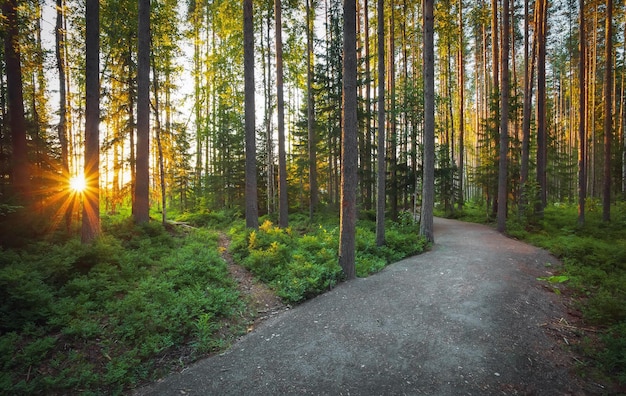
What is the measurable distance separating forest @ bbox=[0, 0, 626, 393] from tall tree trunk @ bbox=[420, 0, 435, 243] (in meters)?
0.09

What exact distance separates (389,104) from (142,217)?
14969 millimetres

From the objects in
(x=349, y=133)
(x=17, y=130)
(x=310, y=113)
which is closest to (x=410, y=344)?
(x=349, y=133)

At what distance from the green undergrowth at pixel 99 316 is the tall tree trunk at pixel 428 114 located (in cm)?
816

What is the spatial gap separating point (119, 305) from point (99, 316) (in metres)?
0.32

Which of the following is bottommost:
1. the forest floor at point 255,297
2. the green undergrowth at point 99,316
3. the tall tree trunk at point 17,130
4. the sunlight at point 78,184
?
the forest floor at point 255,297

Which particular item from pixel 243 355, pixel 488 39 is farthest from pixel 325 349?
pixel 488 39

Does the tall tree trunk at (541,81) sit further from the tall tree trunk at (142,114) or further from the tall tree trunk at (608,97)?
the tall tree trunk at (142,114)

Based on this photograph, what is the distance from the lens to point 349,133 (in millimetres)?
6738

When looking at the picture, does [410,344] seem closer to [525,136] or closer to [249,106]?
[249,106]

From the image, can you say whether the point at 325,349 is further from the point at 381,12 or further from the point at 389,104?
the point at 389,104

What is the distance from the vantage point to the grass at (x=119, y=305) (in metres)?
3.63

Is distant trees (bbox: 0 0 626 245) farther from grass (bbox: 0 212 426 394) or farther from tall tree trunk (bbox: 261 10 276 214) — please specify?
grass (bbox: 0 212 426 394)

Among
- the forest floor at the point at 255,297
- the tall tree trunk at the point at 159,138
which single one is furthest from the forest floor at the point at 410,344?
the tall tree trunk at the point at 159,138

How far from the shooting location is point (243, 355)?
4.23m
